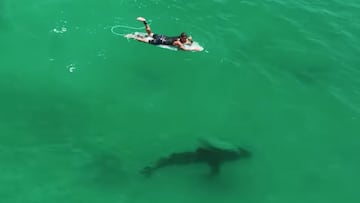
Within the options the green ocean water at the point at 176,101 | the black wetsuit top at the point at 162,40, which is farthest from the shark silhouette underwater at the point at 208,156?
the black wetsuit top at the point at 162,40

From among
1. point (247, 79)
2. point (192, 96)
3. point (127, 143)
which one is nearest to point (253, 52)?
point (247, 79)

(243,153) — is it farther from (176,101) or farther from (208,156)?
(176,101)

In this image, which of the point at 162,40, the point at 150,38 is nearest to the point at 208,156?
the point at 162,40

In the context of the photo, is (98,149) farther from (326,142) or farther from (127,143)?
(326,142)

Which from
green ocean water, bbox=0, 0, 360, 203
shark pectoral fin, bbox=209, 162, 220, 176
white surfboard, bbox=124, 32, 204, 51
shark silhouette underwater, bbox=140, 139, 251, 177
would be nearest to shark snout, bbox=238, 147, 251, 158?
shark silhouette underwater, bbox=140, 139, 251, 177

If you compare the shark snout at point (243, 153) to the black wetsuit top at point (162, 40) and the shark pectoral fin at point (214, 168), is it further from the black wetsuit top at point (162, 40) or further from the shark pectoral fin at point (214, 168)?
the black wetsuit top at point (162, 40)
